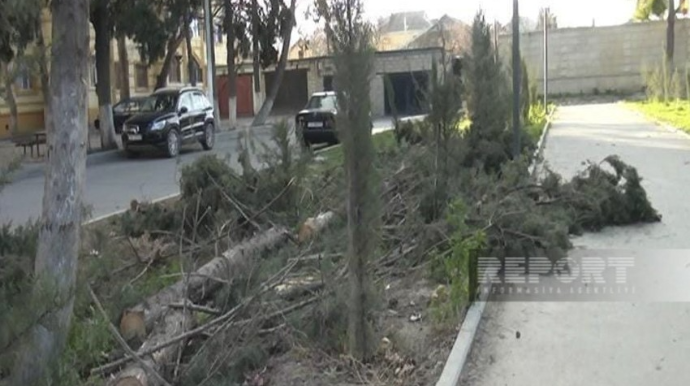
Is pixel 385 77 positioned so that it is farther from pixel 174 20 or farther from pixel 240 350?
pixel 174 20

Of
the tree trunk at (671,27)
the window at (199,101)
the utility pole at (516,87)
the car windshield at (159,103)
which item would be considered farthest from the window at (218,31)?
the tree trunk at (671,27)

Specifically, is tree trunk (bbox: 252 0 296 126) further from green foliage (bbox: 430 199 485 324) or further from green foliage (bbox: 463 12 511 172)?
green foliage (bbox: 430 199 485 324)

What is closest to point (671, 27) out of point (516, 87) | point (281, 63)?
point (281, 63)

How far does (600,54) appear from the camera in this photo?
157ft

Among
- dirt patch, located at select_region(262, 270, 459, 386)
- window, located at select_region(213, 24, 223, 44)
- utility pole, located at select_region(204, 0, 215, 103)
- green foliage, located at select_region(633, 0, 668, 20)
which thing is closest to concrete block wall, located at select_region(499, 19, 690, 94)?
green foliage, located at select_region(633, 0, 668, 20)

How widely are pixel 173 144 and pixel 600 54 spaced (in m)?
34.2

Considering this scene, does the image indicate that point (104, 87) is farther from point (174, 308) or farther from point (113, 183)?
point (174, 308)

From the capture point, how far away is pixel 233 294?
→ 5527 mm

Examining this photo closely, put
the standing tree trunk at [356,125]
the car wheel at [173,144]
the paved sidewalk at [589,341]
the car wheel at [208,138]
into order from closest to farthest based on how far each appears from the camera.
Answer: the standing tree trunk at [356,125]
the paved sidewalk at [589,341]
the car wheel at [173,144]
the car wheel at [208,138]

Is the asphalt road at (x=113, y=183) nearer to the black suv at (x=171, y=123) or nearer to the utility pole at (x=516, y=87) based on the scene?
the black suv at (x=171, y=123)

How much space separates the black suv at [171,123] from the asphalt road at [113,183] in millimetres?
456

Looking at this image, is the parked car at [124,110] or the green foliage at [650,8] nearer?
the parked car at [124,110]

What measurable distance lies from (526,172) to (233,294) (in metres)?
5.35

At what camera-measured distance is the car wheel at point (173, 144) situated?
2148 centimetres
